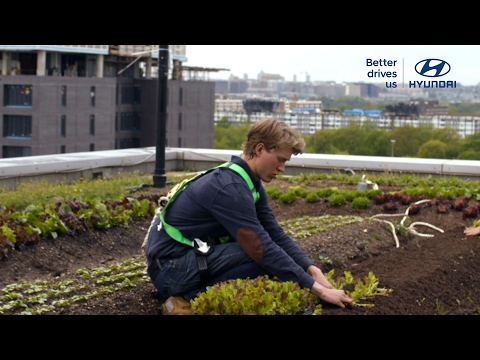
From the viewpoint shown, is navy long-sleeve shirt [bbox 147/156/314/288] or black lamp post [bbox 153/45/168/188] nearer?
navy long-sleeve shirt [bbox 147/156/314/288]

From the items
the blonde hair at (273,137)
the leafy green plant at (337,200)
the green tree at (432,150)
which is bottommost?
the green tree at (432,150)

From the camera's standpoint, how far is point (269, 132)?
5.40 meters

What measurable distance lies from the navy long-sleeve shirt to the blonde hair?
0.13 m

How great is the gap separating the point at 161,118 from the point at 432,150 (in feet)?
148

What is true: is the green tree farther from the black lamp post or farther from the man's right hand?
the man's right hand

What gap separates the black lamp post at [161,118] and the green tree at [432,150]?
133 feet

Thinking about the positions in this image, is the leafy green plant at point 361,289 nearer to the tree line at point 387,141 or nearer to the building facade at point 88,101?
the tree line at point 387,141

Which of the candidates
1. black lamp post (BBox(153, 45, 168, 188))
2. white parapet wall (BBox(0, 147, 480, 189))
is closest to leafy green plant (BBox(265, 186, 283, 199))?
black lamp post (BBox(153, 45, 168, 188))

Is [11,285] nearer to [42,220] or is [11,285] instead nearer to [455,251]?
[42,220]

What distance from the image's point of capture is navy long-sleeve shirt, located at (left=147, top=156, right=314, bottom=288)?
5.30 metres

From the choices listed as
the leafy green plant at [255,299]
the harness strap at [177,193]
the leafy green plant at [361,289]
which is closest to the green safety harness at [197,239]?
the harness strap at [177,193]

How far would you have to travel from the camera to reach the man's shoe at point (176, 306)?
5438mm

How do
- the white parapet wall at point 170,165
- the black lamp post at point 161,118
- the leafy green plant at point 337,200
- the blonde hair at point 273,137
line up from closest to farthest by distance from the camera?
the blonde hair at point 273,137 → the leafy green plant at point 337,200 → the black lamp post at point 161,118 → the white parapet wall at point 170,165

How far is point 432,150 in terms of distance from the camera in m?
56.5
